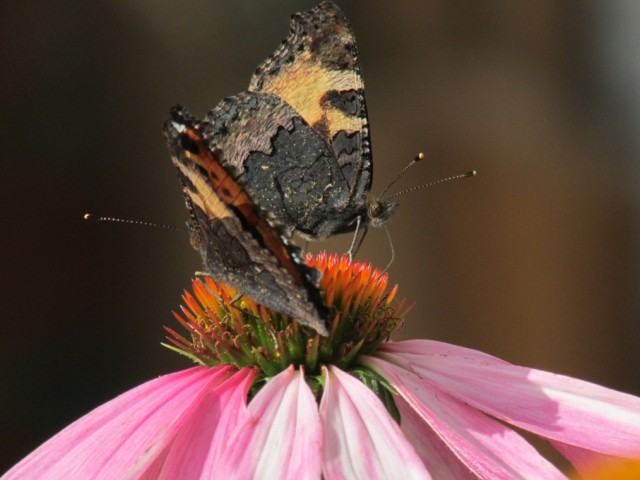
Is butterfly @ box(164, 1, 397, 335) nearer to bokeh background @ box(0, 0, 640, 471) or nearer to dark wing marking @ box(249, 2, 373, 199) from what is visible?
dark wing marking @ box(249, 2, 373, 199)

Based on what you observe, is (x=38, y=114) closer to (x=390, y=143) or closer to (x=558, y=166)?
(x=390, y=143)

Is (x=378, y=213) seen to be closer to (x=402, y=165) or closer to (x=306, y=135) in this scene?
(x=306, y=135)

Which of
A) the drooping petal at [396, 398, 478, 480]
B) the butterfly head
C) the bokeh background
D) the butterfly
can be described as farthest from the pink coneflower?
the bokeh background

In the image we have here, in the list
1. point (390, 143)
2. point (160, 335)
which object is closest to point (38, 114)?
point (160, 335)

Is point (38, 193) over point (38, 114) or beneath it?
beneath

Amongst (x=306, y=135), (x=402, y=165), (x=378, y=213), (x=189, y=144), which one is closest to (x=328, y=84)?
(x=306, y=135)

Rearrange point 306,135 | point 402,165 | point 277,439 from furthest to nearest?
point 402,165 → point 306,135 → point 277,439

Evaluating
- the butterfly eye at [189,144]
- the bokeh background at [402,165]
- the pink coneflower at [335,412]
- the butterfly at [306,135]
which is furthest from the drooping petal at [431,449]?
the bokeh background at [402,165]
